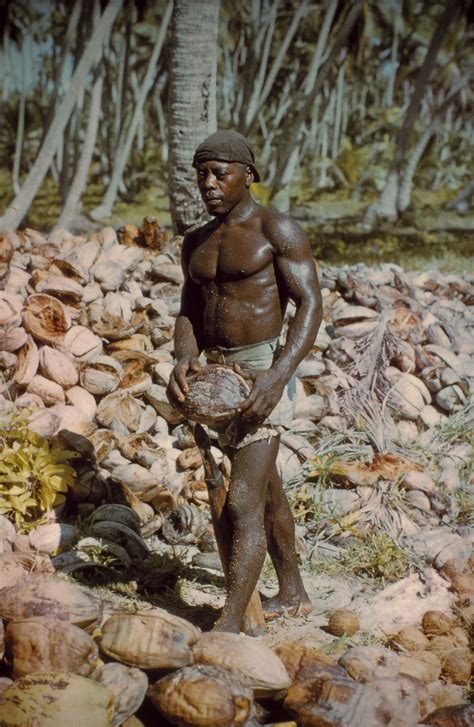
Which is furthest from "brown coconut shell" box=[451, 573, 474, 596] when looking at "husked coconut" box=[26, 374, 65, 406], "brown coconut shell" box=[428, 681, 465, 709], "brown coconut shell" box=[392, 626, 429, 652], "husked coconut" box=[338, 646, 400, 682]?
"husked coconut" box=[26, 374, 65, 406]

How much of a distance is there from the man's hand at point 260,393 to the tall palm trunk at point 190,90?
12.4 ft

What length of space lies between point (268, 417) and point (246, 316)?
39 centimetres

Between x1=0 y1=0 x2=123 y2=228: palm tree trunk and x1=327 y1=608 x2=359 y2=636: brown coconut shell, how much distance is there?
21.1ft

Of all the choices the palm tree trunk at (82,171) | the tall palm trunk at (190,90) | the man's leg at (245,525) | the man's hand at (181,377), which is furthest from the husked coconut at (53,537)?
the palm tree trunk at (82,171)

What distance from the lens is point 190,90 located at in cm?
641

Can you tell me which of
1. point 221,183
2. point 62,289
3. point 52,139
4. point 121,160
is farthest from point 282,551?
point 121,160

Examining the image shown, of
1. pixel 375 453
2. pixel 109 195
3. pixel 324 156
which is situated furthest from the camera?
pixel 324 156

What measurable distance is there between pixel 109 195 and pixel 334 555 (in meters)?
7.72

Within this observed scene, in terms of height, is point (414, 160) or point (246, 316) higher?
point (246, 316)

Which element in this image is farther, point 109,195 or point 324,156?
point 324,156

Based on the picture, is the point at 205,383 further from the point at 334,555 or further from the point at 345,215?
the point at 345,215

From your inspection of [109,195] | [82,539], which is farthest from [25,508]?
[109,195]

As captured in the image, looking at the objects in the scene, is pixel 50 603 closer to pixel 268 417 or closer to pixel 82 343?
pixel 268 417

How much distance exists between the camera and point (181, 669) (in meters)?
2.46
